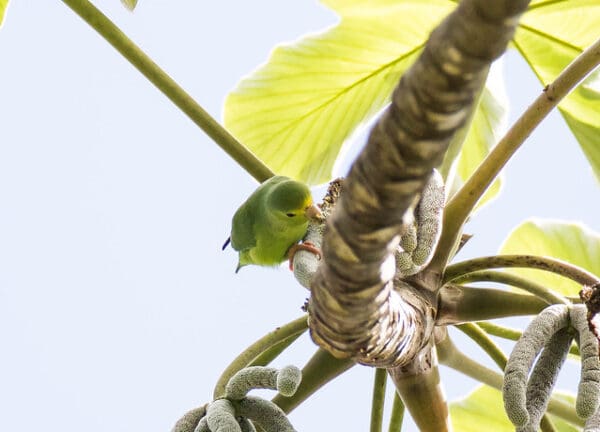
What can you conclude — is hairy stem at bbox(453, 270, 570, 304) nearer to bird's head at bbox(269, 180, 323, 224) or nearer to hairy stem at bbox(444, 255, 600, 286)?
hairy stem at bbox(444, 255, 600, 286)

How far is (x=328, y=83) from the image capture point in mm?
1433

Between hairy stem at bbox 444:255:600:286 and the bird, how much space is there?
0.39 metres

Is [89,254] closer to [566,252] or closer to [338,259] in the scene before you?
[566,252]

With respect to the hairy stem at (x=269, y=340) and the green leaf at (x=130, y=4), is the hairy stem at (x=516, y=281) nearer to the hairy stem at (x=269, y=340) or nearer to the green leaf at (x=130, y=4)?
the hairy stem at (x=269, y=340)

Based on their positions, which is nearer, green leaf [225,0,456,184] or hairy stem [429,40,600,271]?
hairy stem [429,40,600,271]

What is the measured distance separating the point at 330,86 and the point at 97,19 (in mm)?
494

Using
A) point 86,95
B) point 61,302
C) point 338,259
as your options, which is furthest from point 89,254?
point 338,259

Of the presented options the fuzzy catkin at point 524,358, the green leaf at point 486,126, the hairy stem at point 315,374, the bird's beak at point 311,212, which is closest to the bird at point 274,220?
the bird's beak at point 311,212

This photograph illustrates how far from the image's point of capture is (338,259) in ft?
1.56

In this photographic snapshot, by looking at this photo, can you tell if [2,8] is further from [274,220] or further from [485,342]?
[485,342]

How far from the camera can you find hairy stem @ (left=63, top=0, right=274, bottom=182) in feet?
3.45

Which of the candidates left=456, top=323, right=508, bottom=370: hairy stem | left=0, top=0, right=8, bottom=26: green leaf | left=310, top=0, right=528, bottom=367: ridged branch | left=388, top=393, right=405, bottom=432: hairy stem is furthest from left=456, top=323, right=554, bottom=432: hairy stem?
left=0, top=0, right=8, bottom=26: green leaf

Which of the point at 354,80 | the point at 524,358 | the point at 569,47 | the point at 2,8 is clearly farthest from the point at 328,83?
the point at 524,358

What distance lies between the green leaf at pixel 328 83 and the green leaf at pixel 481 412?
1.52ft
